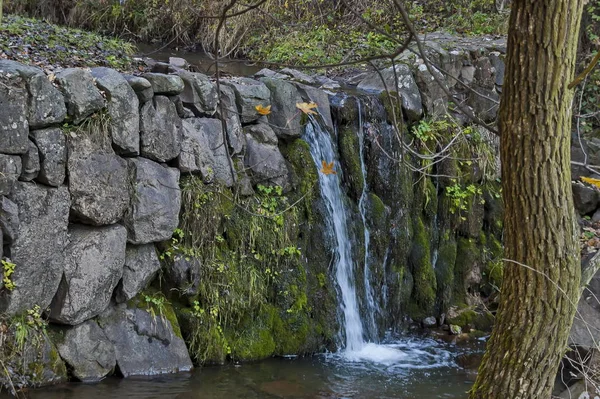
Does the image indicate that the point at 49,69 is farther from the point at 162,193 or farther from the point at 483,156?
the point at 483,156

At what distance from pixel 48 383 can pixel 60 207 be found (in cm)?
128

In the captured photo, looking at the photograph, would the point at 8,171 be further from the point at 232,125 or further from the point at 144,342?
the point at 232,125

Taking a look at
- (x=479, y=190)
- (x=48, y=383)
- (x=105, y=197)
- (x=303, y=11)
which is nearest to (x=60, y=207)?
(x=105, y=197)

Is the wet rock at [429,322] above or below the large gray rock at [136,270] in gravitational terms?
below

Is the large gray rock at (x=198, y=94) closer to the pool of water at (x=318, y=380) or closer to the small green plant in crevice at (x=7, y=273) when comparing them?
the small green plant in crevice at (x=7, y=273)

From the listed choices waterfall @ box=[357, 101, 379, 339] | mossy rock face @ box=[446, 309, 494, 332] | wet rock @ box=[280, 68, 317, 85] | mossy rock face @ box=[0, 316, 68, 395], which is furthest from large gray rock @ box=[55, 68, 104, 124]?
mossy rock face @ box=[446, 309, 494, 332]

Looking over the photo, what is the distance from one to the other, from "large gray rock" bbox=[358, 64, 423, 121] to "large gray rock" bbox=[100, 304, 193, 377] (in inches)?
143

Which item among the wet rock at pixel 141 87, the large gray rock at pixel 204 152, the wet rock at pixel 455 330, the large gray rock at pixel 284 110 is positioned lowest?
the wet rock at pixel 455 330

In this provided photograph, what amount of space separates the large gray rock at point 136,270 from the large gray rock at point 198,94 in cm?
128

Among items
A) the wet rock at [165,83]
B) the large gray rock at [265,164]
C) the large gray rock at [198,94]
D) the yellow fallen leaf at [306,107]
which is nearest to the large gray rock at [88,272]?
the wet rock at [165,83]

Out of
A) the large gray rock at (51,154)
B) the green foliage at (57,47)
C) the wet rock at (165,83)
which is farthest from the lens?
the green foliage at (57,47)

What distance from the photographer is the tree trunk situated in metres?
3.03

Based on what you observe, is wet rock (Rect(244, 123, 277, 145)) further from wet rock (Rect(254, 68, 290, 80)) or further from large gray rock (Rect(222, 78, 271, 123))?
wet rock (Rect(254, 68, 290, 80))

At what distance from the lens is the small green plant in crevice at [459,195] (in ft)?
27.8
